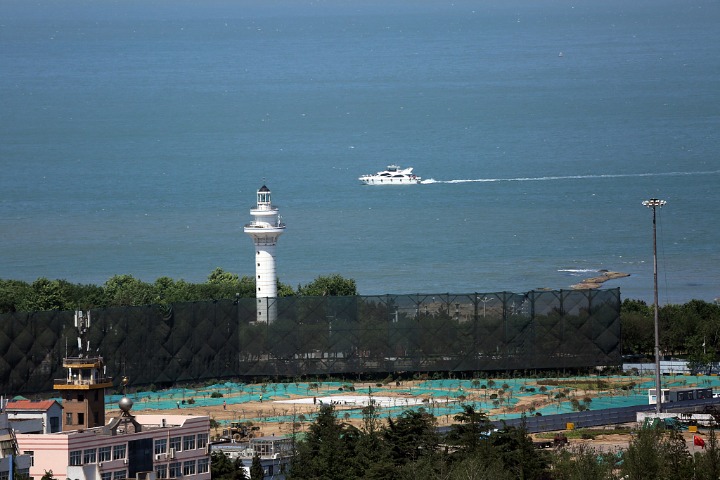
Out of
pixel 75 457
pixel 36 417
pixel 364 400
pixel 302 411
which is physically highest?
pixel 364 400

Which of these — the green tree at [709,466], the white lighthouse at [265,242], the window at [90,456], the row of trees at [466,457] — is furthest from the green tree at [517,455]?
the white lighthouse at [265,242]

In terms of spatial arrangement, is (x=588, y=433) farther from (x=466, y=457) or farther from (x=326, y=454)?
(x=326, y=454)

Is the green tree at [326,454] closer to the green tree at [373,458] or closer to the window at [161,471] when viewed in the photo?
the green tree at [373,458]

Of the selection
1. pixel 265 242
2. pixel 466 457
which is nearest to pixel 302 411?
pixel 265 242

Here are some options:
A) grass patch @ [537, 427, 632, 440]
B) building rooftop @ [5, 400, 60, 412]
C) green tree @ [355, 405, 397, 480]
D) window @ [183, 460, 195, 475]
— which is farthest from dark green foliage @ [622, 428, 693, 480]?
building rooftop @ [5, 400, 60, 412]

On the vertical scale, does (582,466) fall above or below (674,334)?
below

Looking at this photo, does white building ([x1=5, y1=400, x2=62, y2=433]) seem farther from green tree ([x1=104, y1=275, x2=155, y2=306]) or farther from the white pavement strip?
green tree ([x1=104, y1=275, x2=155, y2=306])

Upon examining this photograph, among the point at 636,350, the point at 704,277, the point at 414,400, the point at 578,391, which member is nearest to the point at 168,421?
the point at 414,400
